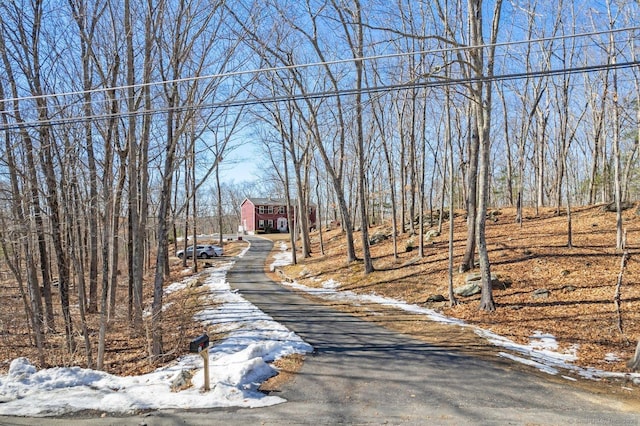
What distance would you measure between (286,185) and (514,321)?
1943 centimetres

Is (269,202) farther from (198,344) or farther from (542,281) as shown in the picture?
(198,344)

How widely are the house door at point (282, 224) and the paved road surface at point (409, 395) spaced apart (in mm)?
52908

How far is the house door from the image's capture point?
6112cm

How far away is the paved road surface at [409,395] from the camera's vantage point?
192 inches

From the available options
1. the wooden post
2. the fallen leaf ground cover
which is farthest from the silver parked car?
the wooden post

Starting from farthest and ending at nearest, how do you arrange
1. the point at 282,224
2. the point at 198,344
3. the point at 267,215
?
the point at 282,224
the point at 267,215
the point at 198,344

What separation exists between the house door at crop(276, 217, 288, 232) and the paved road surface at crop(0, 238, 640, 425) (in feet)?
174

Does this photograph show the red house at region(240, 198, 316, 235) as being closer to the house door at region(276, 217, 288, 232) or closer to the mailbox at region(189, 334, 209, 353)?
the house door at region(276, 217, 288, 232)

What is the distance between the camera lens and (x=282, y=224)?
61438mm

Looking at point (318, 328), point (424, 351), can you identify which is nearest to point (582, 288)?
point (424, 351)

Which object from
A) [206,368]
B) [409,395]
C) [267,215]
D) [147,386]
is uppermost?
[267,215]

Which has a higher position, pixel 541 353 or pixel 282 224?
pixel 282 224

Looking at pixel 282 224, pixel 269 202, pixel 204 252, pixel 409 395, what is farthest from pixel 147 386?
pixel 269 202

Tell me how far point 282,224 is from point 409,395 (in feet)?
185
